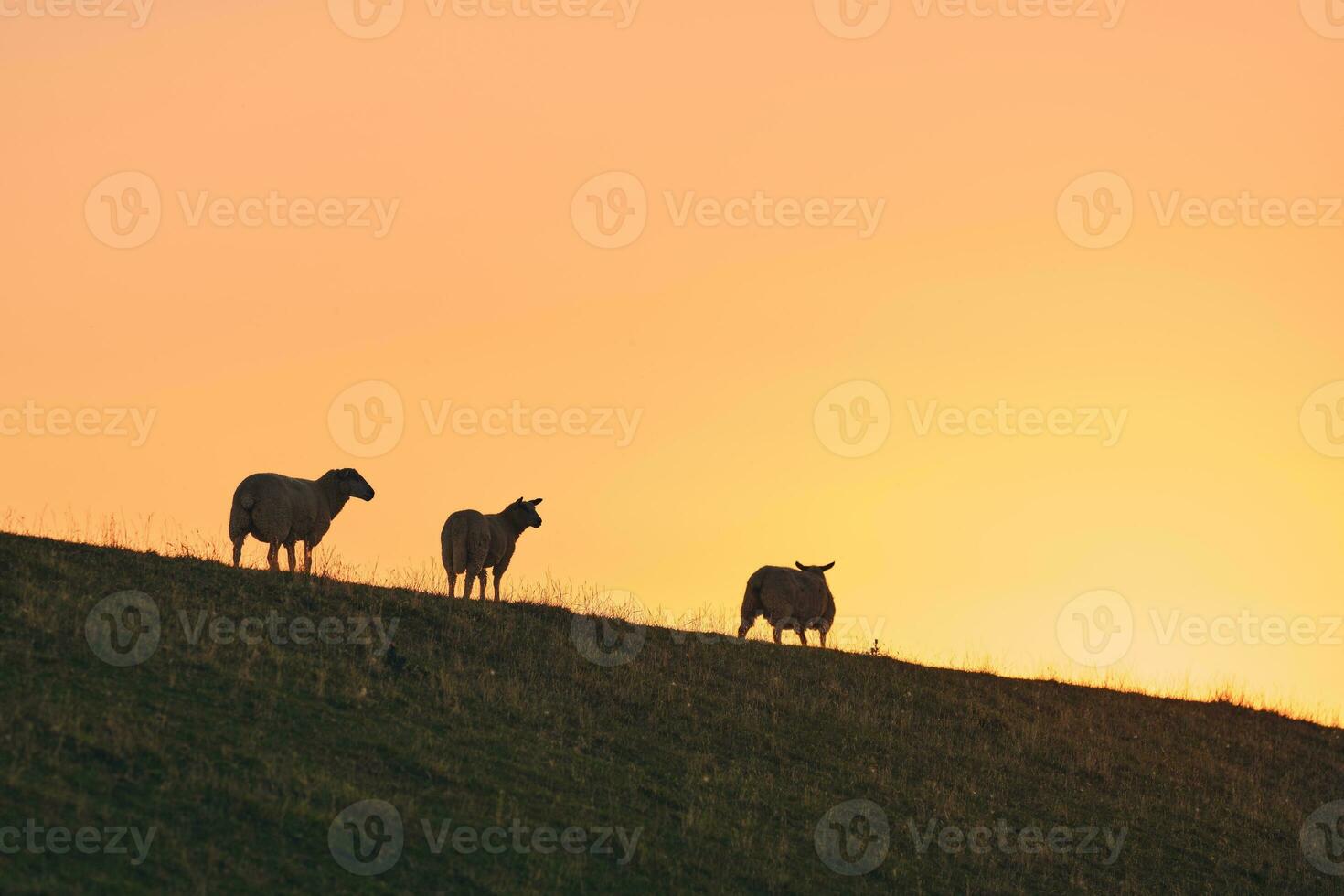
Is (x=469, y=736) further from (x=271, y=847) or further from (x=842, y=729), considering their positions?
(x=842, y=729)

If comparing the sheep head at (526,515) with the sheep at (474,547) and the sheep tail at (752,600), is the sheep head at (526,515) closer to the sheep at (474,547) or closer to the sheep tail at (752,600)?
the sheep at (474,547)

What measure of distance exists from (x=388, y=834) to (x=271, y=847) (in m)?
1.54

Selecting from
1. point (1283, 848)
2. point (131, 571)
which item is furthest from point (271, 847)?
point (1283, 848)

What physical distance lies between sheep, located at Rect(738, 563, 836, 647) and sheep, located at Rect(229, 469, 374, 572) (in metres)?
10.5

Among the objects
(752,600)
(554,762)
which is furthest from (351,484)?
(554,762)

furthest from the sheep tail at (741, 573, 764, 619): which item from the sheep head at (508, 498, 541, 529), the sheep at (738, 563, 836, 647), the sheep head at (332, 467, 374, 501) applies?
the sheep head at (332, 467, 374, 501)

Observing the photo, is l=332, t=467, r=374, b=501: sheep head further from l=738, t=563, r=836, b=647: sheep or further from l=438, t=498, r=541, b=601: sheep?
l=738, t=563, r=836, b=647: sheep

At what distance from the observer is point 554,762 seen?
2192 cm

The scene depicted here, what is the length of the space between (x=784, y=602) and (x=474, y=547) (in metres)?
8.06

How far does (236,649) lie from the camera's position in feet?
73.4

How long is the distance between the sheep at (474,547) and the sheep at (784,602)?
240 inches

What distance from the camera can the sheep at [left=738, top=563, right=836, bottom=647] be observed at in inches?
1464

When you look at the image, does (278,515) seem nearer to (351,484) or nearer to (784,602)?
(351,484)

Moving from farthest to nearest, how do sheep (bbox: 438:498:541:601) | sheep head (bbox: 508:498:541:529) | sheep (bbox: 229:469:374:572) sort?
Result: sheep head (bbox: 508:498:541:529) → sheep (bbox: 438:498:541:601) → sheep (bbox: 229:469:374:572)
